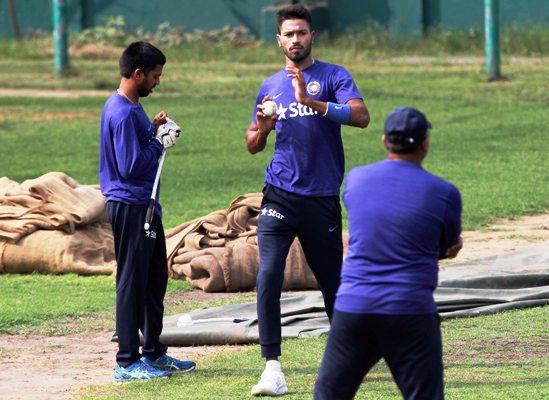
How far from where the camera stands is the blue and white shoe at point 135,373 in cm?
768

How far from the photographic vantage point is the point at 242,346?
886 cm

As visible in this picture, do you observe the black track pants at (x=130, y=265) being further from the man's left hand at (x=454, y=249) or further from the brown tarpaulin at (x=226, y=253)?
the brown tarpaulin at (x=226, y=253)

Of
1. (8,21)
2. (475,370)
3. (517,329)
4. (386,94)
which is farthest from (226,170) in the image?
(8,21)

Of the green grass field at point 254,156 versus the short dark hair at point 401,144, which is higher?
the short dark hair at point 401,144

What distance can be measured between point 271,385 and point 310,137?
132 centimetres

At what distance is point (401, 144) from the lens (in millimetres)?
5352

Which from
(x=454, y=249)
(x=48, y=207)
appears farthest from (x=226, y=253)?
(x=454, y=249)

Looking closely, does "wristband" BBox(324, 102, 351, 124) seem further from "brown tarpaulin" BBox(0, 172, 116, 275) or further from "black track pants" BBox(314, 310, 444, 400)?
"brown tarpaulin" BBox(0, 172, 116, 275)

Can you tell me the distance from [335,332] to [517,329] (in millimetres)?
3868

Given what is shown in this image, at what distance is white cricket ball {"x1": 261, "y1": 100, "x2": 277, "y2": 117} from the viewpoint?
7.36 metres

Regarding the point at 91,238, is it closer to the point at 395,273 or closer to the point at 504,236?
the point at 504,236

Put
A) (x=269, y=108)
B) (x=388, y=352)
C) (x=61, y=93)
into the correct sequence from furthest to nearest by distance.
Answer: (x=61, y=93)
(x=269, y=108)
(x=388, y=352)

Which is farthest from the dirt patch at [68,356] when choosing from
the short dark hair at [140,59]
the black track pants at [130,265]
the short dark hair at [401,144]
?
the short dark hair at [401,144]

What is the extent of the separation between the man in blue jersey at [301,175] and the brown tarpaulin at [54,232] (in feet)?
14.9
